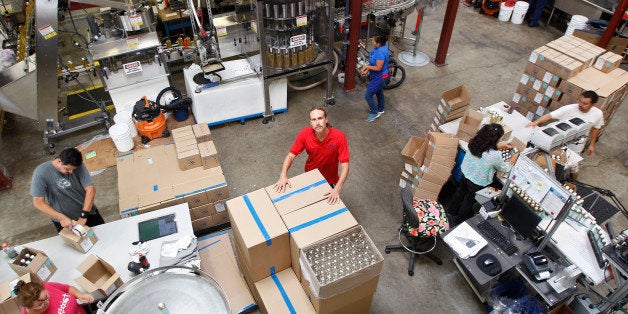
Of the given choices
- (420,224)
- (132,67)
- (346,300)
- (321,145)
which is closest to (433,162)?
(420,224)

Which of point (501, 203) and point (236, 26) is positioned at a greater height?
point (236, 26)

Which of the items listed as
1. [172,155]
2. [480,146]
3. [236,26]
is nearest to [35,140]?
[172,155]

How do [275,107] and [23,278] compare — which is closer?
[23,278]

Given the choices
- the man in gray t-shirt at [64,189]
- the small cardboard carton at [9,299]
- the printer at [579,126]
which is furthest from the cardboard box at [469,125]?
the small cardboard carton at [9,299]

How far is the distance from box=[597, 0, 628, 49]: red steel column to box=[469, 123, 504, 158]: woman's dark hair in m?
5.16

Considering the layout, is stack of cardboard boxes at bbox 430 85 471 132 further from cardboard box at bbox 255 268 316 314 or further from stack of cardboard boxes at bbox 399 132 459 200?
cardboard box at bbox 255 268 316 314

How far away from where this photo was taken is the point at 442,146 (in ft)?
15.5

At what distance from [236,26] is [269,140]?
181 centimetres

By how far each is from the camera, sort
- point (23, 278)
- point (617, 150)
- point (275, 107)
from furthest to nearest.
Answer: point (275, 107)
point (617, 150)
point (23, 278)

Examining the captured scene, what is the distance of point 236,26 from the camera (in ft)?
19.9

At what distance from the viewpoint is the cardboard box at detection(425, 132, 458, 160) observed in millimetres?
4715

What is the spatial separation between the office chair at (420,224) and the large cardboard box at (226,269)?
173cm

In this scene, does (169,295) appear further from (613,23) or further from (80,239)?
(613,23)

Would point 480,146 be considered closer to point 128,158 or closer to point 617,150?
point 617,150
